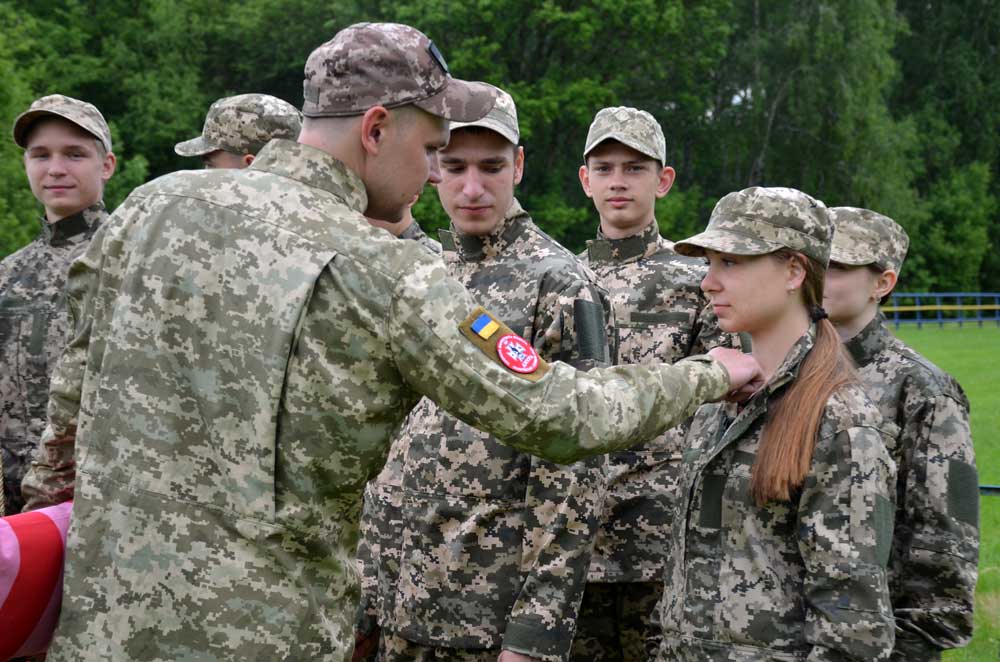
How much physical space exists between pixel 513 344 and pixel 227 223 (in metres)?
0.73

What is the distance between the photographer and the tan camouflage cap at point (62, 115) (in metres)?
5.29

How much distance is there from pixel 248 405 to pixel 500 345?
602mm

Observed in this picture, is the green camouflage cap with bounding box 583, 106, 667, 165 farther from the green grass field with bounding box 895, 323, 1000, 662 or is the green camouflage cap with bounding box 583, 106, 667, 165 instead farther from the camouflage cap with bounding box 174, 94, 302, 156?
the green grass field with bounding box 895, 323, 1000, 662

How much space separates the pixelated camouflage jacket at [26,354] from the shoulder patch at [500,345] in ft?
9.62

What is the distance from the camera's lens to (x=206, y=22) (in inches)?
1455

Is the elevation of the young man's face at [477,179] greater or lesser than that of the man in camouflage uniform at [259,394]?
greater

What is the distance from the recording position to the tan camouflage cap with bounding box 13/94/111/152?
17.3ft

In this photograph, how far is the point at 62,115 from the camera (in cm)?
530

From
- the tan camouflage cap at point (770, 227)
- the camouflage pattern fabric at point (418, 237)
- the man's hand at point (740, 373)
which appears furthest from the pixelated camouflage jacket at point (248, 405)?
the camouflage pattern fabric at point (418, 237)

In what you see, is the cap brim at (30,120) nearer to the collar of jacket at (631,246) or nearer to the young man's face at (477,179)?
the young man's face at (477,179)

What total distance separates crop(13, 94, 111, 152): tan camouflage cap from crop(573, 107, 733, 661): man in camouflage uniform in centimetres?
223

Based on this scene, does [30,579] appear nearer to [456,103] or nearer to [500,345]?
[500,345]

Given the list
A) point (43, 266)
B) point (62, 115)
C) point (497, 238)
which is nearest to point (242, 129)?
point (62, 115)

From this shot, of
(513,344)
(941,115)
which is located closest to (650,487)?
(513,344)
